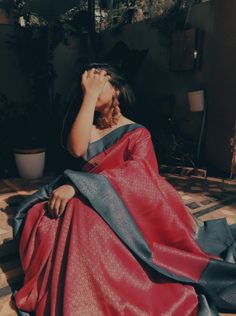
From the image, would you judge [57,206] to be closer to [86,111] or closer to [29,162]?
[86,111]

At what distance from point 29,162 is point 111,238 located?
11.3 ft

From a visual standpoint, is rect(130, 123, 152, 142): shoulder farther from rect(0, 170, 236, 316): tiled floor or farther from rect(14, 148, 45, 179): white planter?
rect(14, 148, 45, 179): white planter

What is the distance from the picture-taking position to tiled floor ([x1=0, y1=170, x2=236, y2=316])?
246 cm

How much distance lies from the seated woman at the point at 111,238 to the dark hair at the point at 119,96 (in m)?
0.01

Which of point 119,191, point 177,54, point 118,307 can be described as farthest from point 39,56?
point 118,307

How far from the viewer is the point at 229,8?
477 cm

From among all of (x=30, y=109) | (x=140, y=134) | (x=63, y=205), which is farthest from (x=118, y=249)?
(x=30, y=109)

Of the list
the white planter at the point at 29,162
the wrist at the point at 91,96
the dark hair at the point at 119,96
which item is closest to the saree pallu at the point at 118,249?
the dark hair at the point at 119,96

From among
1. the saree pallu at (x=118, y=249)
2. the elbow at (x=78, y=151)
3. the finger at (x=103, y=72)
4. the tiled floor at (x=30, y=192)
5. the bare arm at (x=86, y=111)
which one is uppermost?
the finger at (x=103, y=72)

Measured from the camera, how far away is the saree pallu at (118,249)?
1.77 meters

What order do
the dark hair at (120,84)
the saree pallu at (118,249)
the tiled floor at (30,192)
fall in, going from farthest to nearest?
the tiled floor at (30,192), the dark hair at (120,84), the saree pallu at (118,249)

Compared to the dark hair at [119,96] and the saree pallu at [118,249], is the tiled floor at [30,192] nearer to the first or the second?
the saree pallu at [118,249]

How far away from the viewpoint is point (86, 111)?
82.7 inches

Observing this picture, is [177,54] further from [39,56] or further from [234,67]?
[39,56]
